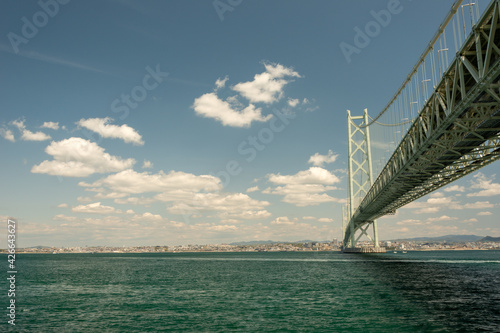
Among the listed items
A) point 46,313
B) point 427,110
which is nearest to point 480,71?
point 427,110

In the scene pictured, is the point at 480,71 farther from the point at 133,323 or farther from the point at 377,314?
the point at 133,323

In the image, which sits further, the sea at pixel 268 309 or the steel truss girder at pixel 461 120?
the sea at pixel 268 309

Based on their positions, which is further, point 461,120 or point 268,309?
point 268,309

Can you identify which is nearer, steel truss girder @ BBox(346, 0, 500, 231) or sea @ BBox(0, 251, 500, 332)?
steel truss girder @ BBox(346, 0, 500, 231)

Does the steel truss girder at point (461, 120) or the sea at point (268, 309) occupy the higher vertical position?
the steel truss girder at point (461, 120)

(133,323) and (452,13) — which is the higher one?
(452,13)

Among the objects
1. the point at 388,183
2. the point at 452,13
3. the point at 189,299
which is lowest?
the point at 189,299

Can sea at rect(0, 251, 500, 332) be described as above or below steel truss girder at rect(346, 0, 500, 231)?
below

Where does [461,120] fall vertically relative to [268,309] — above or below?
above
